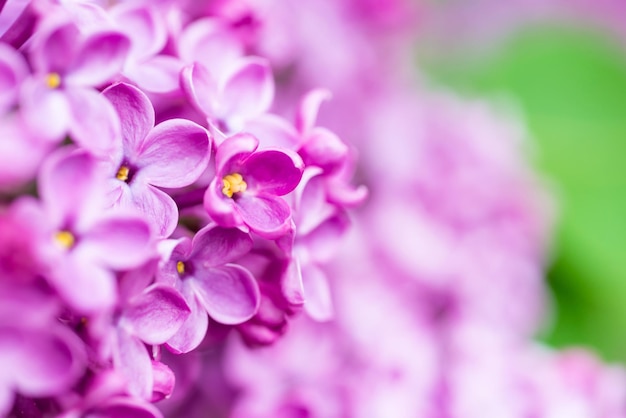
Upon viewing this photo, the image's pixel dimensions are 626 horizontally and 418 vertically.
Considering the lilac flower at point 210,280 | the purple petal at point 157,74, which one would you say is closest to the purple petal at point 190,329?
the lilac flower at point 210,280

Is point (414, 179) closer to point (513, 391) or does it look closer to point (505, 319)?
point (505, 319)

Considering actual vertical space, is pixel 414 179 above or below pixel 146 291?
below

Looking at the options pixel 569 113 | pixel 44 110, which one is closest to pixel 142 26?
pixel 44 110

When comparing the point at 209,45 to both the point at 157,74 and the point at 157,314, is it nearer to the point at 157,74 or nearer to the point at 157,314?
the point at 157,74

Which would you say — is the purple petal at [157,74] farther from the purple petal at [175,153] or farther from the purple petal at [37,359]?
the purple petal at [37,359]

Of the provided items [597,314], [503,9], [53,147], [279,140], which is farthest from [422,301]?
[503,9]

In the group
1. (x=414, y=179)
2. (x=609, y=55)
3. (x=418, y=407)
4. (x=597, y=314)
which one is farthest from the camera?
(x=609, y=55)

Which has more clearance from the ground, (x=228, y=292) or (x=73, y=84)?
(x=73, y=84)
